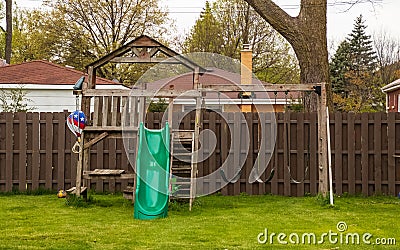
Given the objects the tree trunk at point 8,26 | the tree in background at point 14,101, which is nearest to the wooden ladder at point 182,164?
the tree in background at point 14,101

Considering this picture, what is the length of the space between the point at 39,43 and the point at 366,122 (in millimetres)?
23906

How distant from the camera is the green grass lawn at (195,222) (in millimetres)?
7254

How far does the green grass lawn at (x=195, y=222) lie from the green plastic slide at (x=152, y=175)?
0.25 metres

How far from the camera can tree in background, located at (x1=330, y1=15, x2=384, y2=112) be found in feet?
123

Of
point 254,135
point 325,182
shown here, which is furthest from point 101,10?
point 325,182

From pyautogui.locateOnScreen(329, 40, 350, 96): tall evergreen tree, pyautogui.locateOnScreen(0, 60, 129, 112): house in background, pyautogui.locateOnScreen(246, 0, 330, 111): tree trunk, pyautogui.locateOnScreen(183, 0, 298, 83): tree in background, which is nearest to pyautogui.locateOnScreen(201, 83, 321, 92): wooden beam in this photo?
pyautogui.locateOnScreen(246, 0, 330, 111): tree trunk

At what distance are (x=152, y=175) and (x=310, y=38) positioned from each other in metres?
5.68

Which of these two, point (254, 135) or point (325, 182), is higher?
point (254, 135)

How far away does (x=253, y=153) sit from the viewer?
12.4 metres

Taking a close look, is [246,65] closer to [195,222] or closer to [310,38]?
[310,38]

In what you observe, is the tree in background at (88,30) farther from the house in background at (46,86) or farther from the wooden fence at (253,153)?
the wooden fence at (253,153)

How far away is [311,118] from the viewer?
12336 millimetres

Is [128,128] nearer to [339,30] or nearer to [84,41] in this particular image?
[84,41]

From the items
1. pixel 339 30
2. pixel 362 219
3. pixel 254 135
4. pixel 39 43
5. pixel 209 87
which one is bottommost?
pixel 362 219
